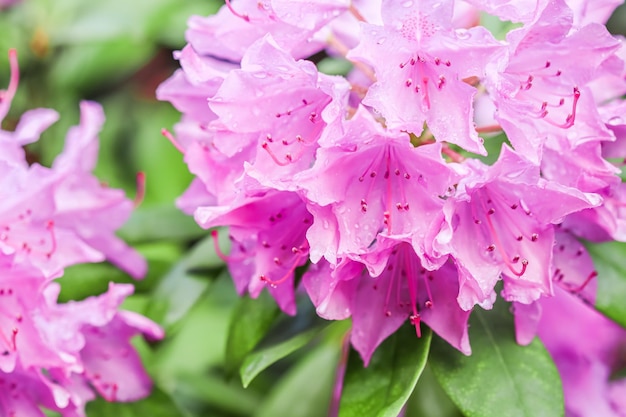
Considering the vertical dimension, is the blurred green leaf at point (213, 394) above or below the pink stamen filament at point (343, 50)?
below

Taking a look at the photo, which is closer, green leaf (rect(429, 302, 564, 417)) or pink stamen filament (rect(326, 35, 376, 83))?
green leaf (rect(429, 302, 564, 417))

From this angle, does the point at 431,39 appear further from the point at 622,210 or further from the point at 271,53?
the point at 622,210

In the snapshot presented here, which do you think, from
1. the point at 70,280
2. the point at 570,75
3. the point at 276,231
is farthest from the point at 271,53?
Answer: the point at 70,280

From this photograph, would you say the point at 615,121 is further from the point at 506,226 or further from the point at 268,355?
the point at 268,355

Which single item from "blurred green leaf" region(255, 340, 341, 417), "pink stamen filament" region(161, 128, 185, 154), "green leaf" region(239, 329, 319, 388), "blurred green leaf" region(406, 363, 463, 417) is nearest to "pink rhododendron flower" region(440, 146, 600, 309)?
"green leaf" region(239, 329, 319, 388)

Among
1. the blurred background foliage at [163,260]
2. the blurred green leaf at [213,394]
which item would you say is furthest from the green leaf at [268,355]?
the blurred green leaf at [213,394]

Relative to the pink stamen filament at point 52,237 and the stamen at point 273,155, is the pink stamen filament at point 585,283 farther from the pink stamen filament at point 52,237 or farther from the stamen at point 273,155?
the pink stamen filament at point 52,237

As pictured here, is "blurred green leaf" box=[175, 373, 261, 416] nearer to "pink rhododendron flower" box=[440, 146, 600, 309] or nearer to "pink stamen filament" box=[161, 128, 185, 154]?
"pink stamen filament" box=[161, 128, 185, 154]
